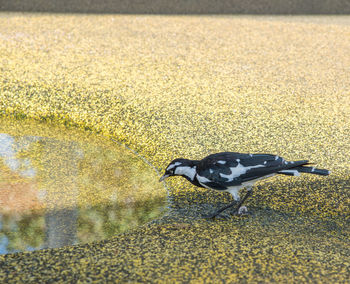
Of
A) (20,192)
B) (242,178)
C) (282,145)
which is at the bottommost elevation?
(20,192)

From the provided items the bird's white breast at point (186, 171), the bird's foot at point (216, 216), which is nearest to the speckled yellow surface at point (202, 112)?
the bird's foot at point (216, 216)

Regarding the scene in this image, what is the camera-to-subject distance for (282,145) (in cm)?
252

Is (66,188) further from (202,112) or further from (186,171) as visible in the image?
(202,112)

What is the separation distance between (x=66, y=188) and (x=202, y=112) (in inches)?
40.1

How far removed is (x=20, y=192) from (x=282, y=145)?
1.34 m

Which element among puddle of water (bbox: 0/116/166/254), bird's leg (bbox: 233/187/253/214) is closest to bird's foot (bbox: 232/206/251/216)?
bird's leg (bbox: 233/187/253/214)

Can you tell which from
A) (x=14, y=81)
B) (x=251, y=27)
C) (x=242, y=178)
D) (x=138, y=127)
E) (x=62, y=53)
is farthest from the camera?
(x=251, y=27)

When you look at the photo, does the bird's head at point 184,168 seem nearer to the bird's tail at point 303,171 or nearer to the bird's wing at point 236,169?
the bird's wing at point 236,169

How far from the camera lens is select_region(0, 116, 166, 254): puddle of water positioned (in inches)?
73.7

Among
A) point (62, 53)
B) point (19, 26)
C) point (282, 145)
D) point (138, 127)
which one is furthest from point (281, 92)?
point (19, 26)

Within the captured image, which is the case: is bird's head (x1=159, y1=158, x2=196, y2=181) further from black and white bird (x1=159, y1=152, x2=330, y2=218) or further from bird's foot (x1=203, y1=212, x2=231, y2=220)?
bird's foot (x1=203, y1=212, x2=231, y2=220)

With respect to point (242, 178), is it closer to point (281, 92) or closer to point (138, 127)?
point (138, 127)

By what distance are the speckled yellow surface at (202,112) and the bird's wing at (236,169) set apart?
7.0 inches

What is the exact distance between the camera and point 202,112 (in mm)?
2859
